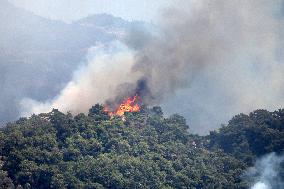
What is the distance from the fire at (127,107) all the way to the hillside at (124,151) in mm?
2685

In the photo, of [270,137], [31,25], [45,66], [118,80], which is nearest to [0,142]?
[118,80]

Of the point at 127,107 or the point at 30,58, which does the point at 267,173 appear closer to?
the point at 127,107

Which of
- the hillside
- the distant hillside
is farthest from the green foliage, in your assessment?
the distant hillside

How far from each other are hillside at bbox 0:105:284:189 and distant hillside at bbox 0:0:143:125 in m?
39.5

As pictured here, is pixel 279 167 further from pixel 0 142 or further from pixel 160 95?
pixel 0 142

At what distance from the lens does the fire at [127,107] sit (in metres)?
77.0

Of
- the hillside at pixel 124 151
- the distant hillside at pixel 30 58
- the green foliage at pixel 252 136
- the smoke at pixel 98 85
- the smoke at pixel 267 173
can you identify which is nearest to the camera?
the hillside at pixel 124 151

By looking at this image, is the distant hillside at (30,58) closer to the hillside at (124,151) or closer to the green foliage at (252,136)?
the hillside at (124,151)

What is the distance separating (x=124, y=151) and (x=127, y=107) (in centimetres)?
1811

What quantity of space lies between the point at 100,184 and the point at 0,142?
14031 millimetres

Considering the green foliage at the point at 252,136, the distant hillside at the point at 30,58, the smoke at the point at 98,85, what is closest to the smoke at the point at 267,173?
the green foliage at the point at 252,136

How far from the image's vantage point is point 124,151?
60.7 metres

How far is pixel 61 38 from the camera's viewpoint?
639 ft

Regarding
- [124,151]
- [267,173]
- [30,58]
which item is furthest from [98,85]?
[30,58]
